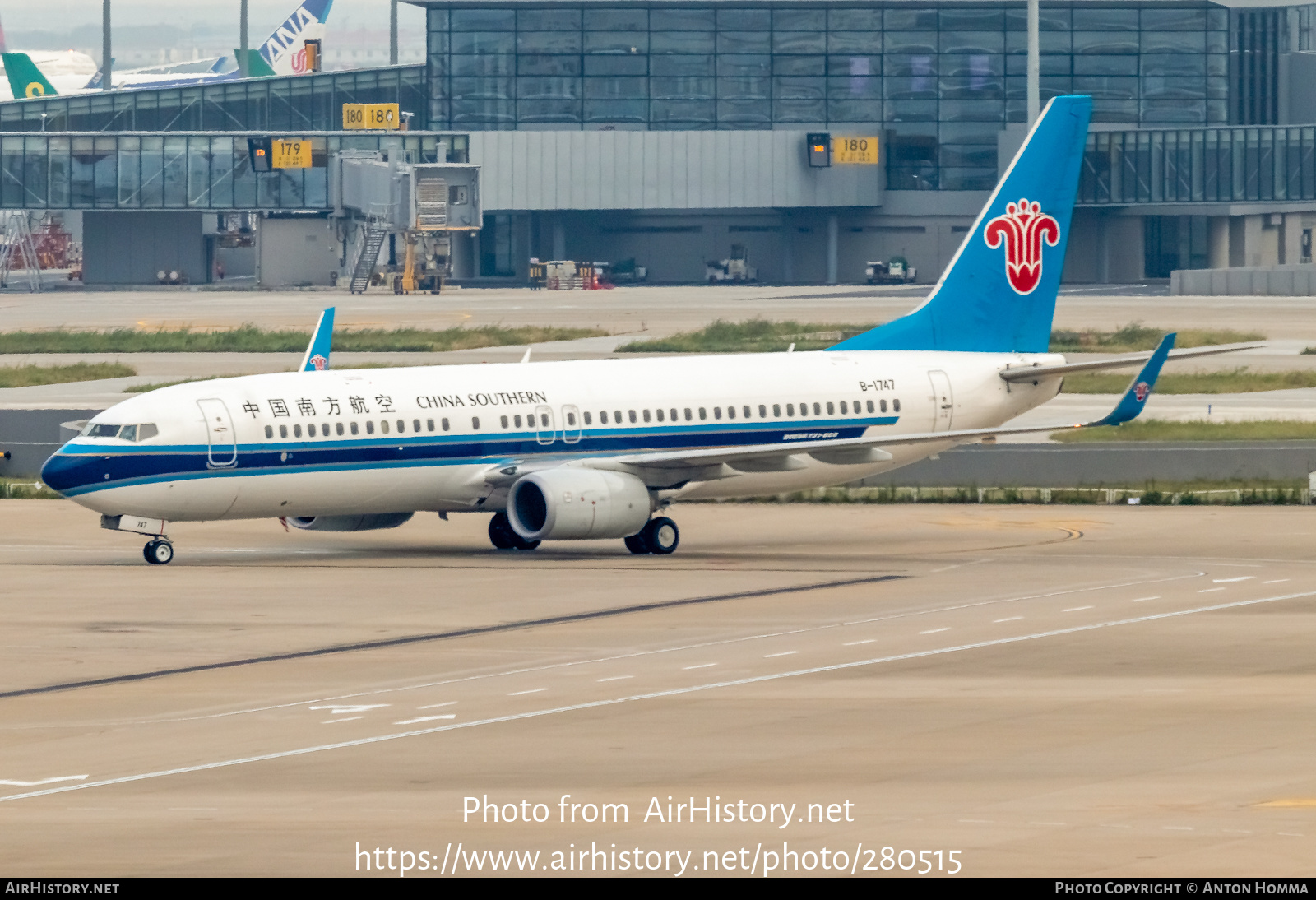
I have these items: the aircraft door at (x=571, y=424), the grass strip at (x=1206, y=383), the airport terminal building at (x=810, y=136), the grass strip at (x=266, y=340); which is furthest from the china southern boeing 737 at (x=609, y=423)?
the airport terminal building at (x=810, y=136)

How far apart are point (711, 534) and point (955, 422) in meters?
5.73

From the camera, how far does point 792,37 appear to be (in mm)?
158500

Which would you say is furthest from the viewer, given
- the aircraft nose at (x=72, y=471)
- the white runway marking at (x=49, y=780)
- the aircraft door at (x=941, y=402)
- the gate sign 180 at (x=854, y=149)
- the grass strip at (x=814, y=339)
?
the gate sign 180 at (x=854, y=149)

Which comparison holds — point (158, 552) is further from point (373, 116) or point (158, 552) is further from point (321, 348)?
point (373, 116)

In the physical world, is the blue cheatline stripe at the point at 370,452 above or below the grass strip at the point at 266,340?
below

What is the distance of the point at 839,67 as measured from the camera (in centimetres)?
15875

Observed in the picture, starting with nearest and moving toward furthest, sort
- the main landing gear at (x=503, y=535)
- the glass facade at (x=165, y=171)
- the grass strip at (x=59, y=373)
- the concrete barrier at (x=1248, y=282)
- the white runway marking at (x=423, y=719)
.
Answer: the white runway marking at (x=423, y=719), the main landing gear at (x=503, y=535), the grass strip at (x=59, y=373), the concrete barrier at (x=1248, y=282), the glass facade at (x=165, y=171)

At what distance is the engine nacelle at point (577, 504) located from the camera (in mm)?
41562

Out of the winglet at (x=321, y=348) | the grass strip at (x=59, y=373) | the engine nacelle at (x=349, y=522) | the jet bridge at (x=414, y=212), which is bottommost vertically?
the engine nacelle at (x=349, y=522)

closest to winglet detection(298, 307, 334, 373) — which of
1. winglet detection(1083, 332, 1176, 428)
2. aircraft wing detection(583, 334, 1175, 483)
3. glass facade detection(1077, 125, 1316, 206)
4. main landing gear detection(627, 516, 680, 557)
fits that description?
aircraft wing detection(583, 334, 1175, 483)

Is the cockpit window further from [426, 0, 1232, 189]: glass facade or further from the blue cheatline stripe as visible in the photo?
[426, 0, 1232, 189]: glass facade

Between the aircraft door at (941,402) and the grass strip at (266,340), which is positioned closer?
the aircraft door at (941,402)

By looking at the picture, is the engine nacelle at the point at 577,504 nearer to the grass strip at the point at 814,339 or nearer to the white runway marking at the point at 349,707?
the white runway marking at the point at 349,707

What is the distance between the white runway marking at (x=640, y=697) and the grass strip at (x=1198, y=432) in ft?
74.6
